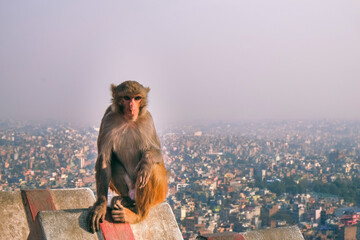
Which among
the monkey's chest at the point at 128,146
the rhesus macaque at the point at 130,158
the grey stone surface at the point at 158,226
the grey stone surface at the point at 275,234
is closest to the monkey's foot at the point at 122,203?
the rhesus macaque at the point at 130,158

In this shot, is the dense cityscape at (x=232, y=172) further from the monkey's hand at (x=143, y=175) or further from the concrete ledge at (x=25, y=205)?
the monkey's hand at (x=143, y=175)

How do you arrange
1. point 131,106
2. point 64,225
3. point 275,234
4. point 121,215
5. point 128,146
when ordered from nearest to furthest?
1. point 64,225
2. point 121,215
3. point 131,106
4. point 128,146
5. point 275,234

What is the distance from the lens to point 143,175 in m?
3.10

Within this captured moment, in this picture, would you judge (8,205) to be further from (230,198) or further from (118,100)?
(230,198)

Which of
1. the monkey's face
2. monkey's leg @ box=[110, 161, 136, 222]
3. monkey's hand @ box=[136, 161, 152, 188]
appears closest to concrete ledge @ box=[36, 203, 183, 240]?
monkey's leg @ box=[110, 161, 136, 222]

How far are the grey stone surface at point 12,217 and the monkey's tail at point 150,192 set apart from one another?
0.73 meters

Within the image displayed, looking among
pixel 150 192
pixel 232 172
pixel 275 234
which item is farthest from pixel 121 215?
pixel 232 172

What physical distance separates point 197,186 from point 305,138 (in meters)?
16.3

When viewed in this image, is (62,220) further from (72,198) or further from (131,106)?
(72,198)

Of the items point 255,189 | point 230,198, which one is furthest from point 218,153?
point 230,198

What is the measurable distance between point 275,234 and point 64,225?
4.57 feet

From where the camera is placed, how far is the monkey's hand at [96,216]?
2809mm

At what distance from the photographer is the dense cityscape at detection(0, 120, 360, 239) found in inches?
485

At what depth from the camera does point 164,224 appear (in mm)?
3244
